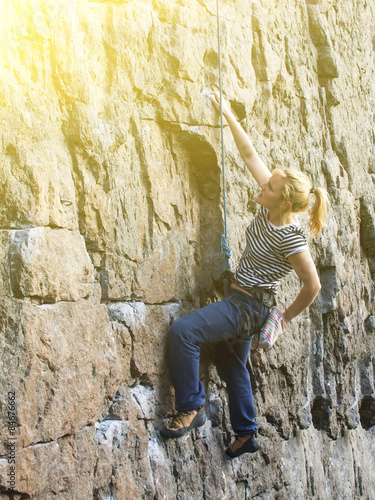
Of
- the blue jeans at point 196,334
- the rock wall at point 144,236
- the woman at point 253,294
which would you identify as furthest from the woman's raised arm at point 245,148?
the blue jeans at point 196,334

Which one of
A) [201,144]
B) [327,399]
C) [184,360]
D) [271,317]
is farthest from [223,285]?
[327,399]

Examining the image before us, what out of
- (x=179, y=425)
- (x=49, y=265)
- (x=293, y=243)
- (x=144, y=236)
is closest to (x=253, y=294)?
(x=293, y=243)

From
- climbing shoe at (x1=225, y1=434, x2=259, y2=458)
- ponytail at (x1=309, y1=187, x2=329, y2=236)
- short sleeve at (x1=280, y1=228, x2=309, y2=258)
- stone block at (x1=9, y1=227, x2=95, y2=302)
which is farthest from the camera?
climbing shoe at (x1=225, y1=434, x2=259, y2=458)

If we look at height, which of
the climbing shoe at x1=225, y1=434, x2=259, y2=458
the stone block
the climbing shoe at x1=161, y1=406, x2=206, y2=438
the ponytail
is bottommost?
the climbing shoe at x1=225, y1=434, x2=259, y2=458

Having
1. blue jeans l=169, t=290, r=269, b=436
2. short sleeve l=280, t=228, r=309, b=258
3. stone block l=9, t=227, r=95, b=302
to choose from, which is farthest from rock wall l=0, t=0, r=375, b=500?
short sleeve l=280, t=228, r=309, b=258

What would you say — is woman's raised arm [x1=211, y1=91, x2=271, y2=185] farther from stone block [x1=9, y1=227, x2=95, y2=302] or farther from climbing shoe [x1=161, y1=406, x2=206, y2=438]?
climbing shoe [x1=161, y1=406, x2=206, y2=438]

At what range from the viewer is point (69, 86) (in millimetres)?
2543

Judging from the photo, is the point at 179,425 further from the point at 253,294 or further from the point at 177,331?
the point at 253,294

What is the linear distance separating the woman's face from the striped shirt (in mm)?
81

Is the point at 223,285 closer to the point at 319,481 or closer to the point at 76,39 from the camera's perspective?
the point at 76,39

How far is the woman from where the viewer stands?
287cm

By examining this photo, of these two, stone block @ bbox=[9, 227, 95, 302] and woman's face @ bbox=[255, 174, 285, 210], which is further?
woman's face @ bbox=[255, 174, 285, 210]

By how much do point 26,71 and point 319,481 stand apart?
11.2 feet

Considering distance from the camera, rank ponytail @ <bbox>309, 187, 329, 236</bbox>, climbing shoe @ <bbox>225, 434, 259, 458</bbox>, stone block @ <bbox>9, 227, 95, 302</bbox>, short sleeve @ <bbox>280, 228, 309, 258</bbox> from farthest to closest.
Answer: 1. climbing shoe @ <bbox>225, 434, 259, 458</bbox>
2. ponytail @ <bbox>309, 187, 329, 236</bbox>
3. short sleeve @ <bbox>280, 228, 309, 258</bbox>
4. stone block @ <bbox>9, 227, 95, 302</bbox>
